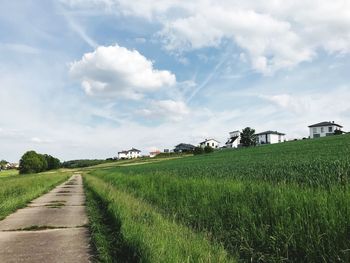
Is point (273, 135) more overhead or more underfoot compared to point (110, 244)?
more overhead

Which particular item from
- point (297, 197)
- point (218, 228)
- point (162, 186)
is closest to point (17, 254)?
point (218, 228)

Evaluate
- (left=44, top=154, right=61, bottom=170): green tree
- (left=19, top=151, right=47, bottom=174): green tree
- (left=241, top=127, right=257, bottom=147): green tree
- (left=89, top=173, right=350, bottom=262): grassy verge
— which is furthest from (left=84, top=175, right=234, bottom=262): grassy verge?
(left=44, top=154, right=61, bottom=170): green tree

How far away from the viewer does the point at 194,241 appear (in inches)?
245

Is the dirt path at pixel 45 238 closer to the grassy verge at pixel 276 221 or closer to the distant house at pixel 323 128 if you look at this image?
the grassy verge at pixel 276 221

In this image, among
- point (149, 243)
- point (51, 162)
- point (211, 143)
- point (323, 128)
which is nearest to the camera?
point (149, 243)

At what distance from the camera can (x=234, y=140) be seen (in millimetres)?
153125

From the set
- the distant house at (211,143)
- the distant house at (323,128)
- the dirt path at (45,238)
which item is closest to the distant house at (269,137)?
the distant house at (323,128)

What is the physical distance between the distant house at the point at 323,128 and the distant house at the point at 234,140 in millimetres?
31767

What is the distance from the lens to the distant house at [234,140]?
152 m

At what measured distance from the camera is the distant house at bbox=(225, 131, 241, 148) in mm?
152400

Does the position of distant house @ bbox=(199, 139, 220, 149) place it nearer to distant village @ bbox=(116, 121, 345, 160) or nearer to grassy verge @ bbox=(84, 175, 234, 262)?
distant village @ bbox=(116, 121, 345, 160)

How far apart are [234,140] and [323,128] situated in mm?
41128

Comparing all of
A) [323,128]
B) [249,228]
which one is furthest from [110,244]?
[323,128]

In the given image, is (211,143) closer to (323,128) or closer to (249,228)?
(323,128)
